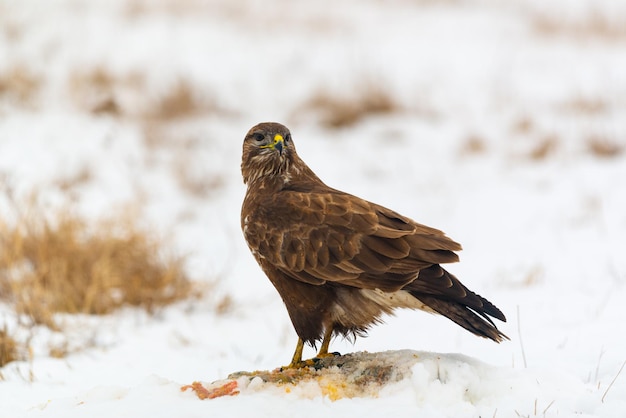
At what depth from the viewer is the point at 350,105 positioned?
1039cm

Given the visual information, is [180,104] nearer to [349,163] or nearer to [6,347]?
[349,163]

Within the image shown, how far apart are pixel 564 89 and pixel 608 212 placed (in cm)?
494

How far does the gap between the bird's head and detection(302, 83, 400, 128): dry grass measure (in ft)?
21.8

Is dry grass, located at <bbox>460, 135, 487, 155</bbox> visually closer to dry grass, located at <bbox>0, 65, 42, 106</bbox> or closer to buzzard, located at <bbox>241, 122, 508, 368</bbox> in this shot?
dry grass, located at <bbox>0, 65, 42, 106</bbox>

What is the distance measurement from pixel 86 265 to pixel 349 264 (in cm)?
312

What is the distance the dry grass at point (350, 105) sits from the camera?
33.5 ft

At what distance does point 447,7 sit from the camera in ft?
55.6

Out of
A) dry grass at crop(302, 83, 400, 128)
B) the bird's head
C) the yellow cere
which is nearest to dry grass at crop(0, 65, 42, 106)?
dry grass at crop(302, 83, 400, 128)

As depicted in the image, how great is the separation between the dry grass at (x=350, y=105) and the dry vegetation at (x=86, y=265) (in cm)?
497

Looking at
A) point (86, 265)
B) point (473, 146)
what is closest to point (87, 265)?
point (86, 265)

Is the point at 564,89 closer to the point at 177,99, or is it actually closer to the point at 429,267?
the point at 177,99

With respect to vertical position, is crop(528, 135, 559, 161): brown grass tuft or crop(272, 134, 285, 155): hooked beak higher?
crop(528, 135, 559, 161): brown grass tuft

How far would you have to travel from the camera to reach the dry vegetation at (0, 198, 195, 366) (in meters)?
5.16

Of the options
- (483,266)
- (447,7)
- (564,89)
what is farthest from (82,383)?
(447,7)
